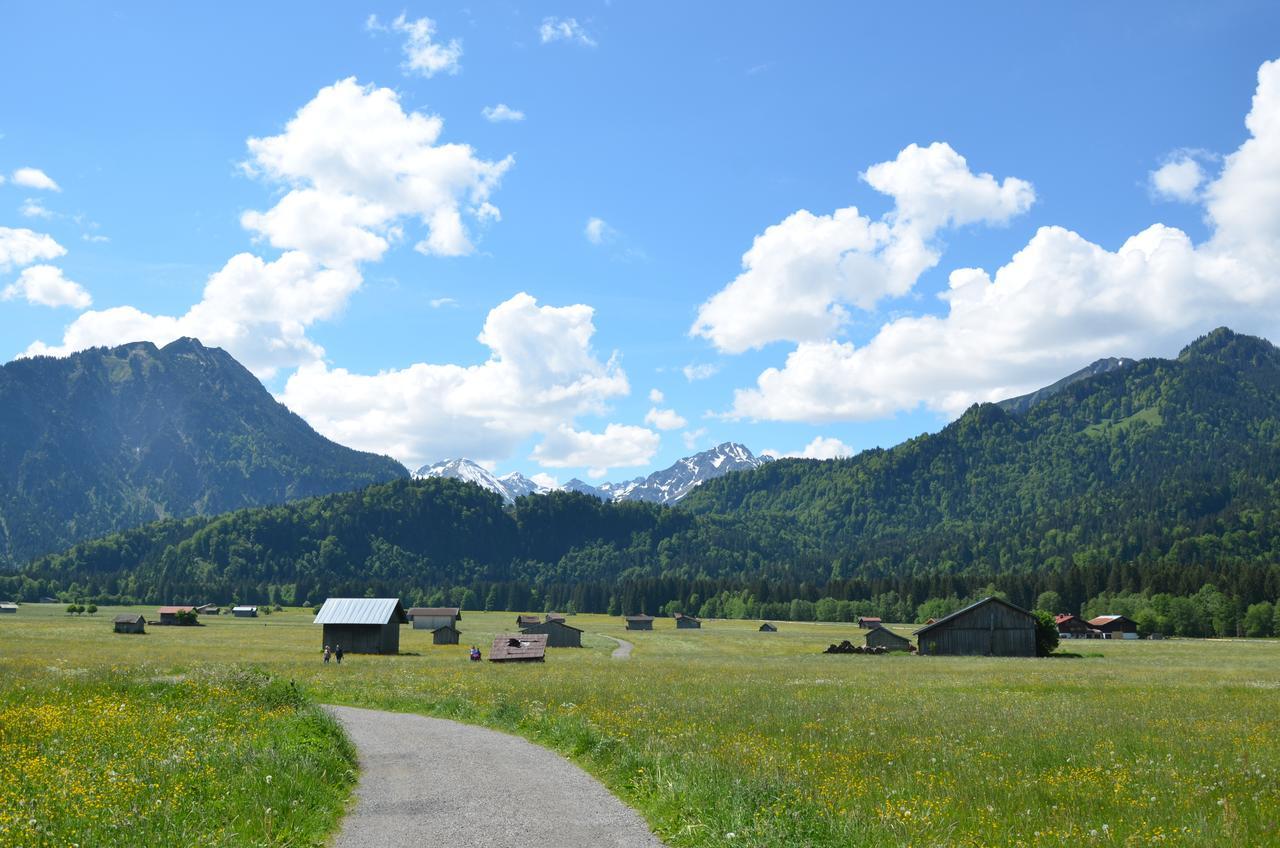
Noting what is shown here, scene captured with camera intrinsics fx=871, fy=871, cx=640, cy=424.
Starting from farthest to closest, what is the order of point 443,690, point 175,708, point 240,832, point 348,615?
point 348,615, point 443,690, point 175,708, point 240,832

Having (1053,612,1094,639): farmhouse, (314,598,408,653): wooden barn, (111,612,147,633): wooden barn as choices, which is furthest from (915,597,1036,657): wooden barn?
(111,612,147,633): wooden barn

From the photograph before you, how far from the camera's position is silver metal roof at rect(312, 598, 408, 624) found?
79.6m

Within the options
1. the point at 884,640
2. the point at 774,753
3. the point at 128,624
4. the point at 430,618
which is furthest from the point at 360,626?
the point at 430,618

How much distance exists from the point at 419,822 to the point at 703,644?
313 ft

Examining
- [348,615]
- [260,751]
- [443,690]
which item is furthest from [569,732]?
[348,615]

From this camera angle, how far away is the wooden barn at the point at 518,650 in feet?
219

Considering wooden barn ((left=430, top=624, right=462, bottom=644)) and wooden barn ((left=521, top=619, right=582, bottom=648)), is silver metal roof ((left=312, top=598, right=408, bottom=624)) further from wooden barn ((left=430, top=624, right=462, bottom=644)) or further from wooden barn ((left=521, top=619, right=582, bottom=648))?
wooden barn ((left=521, top=619, right=582, bottom=648))

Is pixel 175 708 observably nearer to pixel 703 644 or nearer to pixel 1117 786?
pixel 1117 786

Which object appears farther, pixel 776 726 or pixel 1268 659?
pixel 1268 659

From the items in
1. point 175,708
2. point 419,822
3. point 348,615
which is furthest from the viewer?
point 348,615

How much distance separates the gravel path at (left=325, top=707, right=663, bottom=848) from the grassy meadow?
59 cm

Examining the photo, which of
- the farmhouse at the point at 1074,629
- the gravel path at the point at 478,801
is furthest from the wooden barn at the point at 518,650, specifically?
the farmhouse at the point at 1074,629

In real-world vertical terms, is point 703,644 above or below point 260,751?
below

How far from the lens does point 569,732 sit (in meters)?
22.1
